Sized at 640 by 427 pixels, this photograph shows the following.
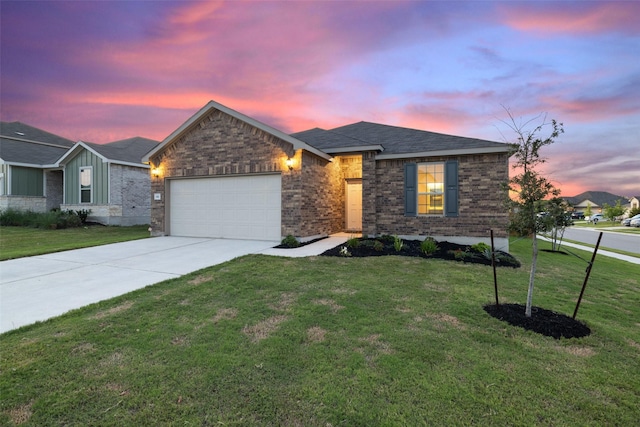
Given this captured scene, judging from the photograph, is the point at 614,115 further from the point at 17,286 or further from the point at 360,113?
the point at 17,286

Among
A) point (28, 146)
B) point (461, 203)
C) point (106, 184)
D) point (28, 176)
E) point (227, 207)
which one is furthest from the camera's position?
point (28, 146)

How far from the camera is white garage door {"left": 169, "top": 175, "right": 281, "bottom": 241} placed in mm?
10438

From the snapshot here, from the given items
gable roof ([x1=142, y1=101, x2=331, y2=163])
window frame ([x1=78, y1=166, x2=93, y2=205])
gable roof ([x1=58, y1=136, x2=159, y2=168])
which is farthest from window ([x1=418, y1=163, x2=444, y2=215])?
window frame ([x1=78, y1=166, x2=93, y2=205])

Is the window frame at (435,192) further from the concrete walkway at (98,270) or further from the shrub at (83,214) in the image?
the shrub at (83,214)

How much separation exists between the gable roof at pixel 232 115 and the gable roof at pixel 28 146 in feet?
41.8

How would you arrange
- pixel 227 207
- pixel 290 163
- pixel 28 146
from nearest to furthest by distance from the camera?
pixel 290 163
pixel 227 207
pixel 28 146

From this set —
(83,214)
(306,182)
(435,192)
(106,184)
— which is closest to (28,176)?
(83,214)

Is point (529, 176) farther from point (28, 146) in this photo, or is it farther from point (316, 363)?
point (28, 146)

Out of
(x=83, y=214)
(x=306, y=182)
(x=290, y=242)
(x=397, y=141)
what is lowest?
(x=290, y=242)

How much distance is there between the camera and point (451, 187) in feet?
33.1

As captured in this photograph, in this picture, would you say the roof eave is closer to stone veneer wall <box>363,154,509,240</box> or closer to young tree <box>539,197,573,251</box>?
stone veneer wall <box>363,154,509,240</box>

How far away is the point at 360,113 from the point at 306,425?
58.3 feet

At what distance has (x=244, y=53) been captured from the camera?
494 inches

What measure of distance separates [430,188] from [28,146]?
27315 millimetres
